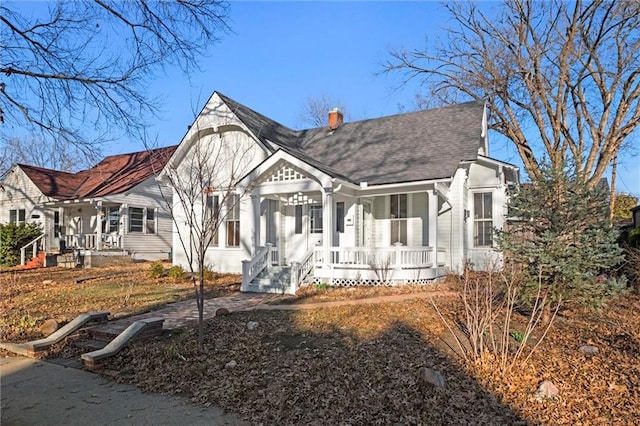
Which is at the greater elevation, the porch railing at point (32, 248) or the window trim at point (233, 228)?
the window trim at point (233, 228)

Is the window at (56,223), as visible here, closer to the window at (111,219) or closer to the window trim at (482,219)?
the window at (111,219)

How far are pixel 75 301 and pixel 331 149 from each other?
10.4 meters

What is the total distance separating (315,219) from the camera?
556 inches

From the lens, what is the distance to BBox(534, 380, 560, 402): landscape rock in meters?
4.55

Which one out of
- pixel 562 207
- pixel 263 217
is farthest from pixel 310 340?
pixel 263 217

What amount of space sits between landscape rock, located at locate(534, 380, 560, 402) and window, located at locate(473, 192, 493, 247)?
983 cm

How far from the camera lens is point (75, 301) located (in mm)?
10797

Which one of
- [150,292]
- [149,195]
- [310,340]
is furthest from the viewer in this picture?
[149,195]

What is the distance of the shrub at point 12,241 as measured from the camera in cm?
2108

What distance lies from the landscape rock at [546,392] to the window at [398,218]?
941 cm

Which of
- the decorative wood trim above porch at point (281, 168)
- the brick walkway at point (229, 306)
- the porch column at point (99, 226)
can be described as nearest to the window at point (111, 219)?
the porch column at point (99, 226)

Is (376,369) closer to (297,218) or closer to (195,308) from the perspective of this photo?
(195,308)

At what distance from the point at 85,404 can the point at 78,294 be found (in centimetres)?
837

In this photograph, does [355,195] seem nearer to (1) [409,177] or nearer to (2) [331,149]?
(1) [409,177]
